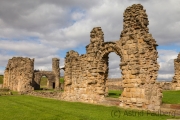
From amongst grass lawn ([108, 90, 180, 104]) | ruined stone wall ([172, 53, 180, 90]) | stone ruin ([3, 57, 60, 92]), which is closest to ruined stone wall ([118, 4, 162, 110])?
grass lawn ([108, 90, 180, 104])

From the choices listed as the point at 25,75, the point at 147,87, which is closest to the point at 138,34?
the point at 147,87

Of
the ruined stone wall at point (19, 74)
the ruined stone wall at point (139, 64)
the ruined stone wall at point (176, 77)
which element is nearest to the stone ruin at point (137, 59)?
the ruined stone wall at point (139, 64)

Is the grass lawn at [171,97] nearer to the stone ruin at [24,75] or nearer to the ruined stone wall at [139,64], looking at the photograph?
the ruined stone wall at [139,64]

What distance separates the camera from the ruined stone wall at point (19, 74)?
3475 centimetres

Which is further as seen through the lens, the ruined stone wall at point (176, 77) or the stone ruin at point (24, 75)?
the stone ruin at point (24, 75)

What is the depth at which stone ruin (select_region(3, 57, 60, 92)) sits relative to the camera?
3481 cm

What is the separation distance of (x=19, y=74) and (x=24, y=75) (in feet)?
7.95

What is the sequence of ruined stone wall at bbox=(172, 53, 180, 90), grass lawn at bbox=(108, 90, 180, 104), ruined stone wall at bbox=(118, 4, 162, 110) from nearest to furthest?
1. ruined stone wall at bbox=(118, 4, 162, 110)
2. grass lawn at bbox=(108, 90, 180, 104)
3. ruined stone wall at bbox=(172, 53, 180, 90)

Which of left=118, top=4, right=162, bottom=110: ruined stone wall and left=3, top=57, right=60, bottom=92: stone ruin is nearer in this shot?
left=118, top=4, right=162, bottom=110: ruined stone wall

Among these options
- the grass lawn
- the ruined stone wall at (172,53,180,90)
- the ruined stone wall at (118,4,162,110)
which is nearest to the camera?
the ruined stone wall at (118,4,162,110)

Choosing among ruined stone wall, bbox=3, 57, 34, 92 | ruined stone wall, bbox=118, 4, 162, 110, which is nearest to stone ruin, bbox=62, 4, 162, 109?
ruined stone wall, bbox=118, 4, 162, 110

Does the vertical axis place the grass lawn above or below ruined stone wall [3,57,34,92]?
below

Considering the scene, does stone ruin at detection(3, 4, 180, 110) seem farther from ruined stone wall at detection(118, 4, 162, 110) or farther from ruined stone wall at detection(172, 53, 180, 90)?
ruined stone wall at detection(172, 53, 180, 90)

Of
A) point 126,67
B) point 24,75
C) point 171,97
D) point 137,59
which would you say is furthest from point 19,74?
point 137,59
